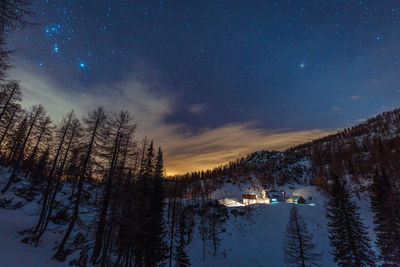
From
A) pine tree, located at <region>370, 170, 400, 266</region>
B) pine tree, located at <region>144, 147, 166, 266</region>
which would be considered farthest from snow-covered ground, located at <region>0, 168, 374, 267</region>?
pine tree, located at <region>370, 170, 400, 266</region>

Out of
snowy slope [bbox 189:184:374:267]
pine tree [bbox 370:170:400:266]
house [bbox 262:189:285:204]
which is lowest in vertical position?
snowy slope [bbox 189:184:374:267]

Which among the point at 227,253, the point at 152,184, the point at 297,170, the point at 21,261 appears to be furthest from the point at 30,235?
the point at 297,170

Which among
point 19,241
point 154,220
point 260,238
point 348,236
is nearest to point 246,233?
point 260,238

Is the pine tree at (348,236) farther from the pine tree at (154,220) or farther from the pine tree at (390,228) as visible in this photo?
the pine tree at (154,220)

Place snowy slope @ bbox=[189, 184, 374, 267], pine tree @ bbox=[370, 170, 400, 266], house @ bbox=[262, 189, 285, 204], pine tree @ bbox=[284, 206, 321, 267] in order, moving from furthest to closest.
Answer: house @ bbox=[262, 189, 285, 204] < snowy slope @ bbox=[189, 184, 374, 267] < pine tree @ bbox=[370, 170, 400, 266] < pine tree @ bbox=[284, 206, 321, 267]

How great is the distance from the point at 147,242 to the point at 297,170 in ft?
581

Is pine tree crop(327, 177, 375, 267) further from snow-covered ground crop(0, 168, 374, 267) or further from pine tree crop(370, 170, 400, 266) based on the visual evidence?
snow-covered ground crop(0, 168, 374, 267)

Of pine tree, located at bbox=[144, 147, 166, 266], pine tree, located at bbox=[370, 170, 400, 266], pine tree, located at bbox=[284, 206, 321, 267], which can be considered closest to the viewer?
pine tree, located at bbox=[144, 147, 166, 266]

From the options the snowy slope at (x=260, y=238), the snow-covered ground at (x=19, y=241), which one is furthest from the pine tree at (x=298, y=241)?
the snow-covered ground at (x=19, y=241)

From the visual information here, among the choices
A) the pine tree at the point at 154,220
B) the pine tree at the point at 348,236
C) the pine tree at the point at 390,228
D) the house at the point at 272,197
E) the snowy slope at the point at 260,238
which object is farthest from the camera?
the house at the point at 272,197

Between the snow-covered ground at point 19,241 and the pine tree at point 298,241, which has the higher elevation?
the snow-covered ground at point 19,241

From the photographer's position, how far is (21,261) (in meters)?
10.1

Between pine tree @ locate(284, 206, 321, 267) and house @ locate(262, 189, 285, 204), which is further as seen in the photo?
house @ locate(262, 189, 285, 204)

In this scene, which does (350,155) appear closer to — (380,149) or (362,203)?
(380,149)
